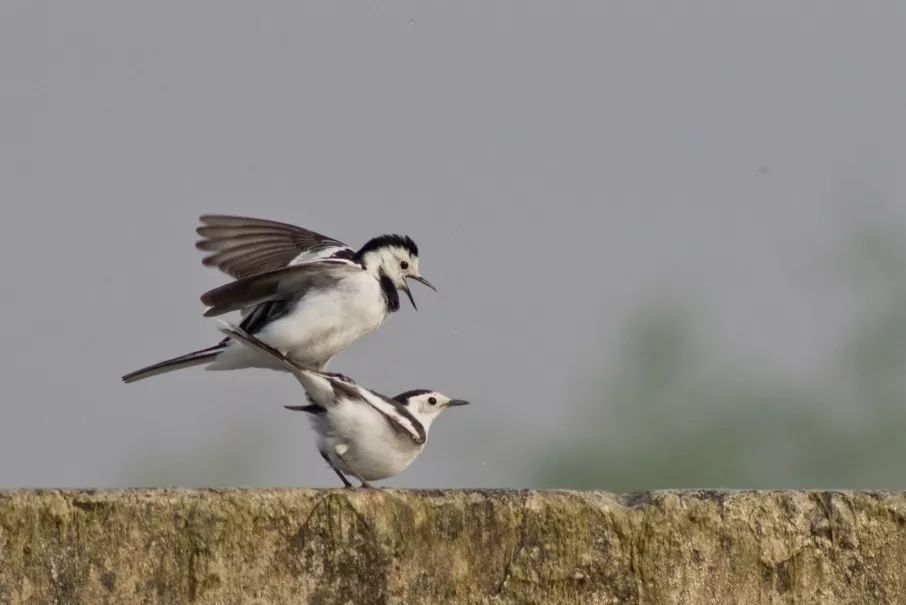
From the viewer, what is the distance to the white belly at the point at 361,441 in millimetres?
7910

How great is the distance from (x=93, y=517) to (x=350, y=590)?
2.86ft

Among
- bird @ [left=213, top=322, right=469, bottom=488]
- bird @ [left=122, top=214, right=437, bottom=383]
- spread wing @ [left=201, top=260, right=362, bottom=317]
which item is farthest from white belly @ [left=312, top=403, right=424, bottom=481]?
spread wing @ [left=201, top=260, right=362, bottom=317]

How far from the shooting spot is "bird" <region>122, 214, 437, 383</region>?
8.77m

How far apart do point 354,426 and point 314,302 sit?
1166 millimetres

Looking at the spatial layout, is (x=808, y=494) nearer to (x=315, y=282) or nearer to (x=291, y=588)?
(x=291, y=588)

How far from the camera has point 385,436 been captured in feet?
26.0

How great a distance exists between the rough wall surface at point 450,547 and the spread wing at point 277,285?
378 cm

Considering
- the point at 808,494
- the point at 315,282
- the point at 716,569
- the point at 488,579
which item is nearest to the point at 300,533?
the point at 488,579

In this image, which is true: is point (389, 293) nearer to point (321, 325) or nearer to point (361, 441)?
point (321, 325)

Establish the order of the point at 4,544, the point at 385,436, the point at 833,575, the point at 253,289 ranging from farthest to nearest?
the point at 253,289, the point at 385,436, the point at 833,575, the point at 4,544

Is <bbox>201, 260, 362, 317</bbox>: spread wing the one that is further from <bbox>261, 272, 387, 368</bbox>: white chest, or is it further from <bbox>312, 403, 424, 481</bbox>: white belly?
<bbox>312, 403, 424, 481</bbox>: white belly

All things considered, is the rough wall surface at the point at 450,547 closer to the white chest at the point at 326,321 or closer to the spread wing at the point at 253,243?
the white chest at the point at 326,321

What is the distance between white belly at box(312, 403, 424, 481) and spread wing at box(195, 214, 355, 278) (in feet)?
6.95

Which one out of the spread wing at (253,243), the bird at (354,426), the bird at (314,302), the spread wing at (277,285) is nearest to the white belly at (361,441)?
the bird at (354,426)
